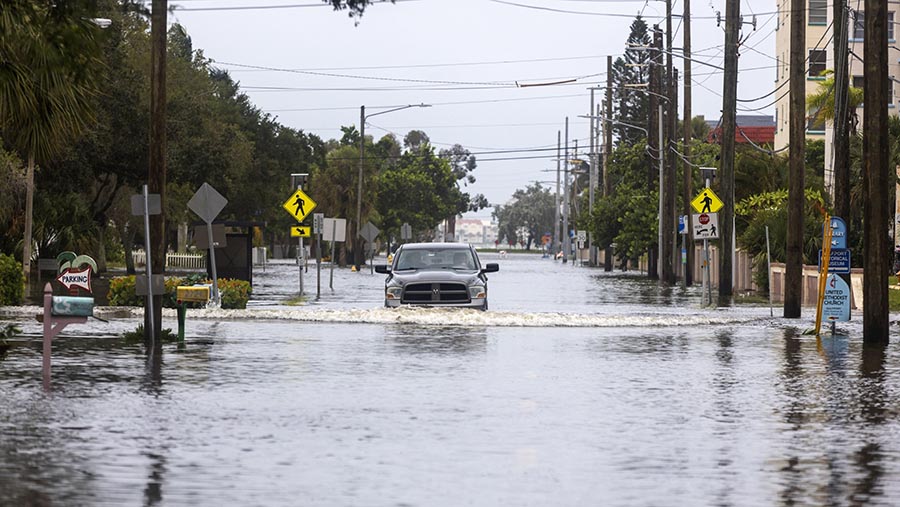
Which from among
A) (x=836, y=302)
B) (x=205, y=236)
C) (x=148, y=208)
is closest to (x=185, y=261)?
(x=205, y=236)

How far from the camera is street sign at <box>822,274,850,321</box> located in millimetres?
28719

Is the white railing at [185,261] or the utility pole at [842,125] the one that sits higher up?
Answer: the utility pole at [842,125]

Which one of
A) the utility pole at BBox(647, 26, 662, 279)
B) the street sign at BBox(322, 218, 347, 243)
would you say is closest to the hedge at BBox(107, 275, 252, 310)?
the street sign at BBox(322, 218, 347, 243)

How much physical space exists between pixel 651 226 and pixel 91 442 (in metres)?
64.3

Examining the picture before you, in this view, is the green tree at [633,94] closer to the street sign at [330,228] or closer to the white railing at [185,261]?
the white railing at [185,261]

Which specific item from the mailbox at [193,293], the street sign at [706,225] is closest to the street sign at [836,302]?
the street sign at [706,225]

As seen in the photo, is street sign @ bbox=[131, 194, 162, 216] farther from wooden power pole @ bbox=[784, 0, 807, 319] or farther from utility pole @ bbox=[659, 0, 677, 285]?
utility pole @ bbox=[659, 0, 677, 285]

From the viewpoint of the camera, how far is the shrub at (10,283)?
1487 inches

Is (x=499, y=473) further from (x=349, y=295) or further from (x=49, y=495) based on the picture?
(x=349, y=295)

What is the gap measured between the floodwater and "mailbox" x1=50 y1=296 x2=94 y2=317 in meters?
0.79

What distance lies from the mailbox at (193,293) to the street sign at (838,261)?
14.6 m

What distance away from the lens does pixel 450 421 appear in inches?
572

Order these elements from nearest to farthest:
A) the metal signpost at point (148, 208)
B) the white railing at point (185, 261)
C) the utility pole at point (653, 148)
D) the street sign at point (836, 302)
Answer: the metal signpost at point (148, 208) → the street sign at point (836, 302) → the utility pole at point (653, 148) → the white railing at point (185, 261)

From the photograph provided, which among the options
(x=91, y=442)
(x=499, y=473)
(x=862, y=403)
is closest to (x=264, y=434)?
(x=91, y=442)
